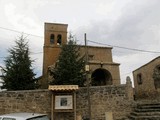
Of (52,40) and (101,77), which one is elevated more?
(52,40)

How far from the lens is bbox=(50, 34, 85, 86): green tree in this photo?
613 inches

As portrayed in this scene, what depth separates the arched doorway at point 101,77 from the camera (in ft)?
75.2

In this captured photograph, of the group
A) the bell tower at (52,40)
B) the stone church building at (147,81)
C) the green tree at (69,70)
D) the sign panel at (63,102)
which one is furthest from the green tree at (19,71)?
the stone church building at (147,81)

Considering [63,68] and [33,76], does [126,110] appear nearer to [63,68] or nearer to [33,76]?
[63,68]

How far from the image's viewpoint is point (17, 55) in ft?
57.6

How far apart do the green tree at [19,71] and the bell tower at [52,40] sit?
333 inches

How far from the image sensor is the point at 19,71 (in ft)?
54.0

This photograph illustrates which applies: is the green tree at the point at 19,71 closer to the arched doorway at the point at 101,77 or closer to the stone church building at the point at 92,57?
the stone church building at the point at 92,57

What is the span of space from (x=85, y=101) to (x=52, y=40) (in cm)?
1748

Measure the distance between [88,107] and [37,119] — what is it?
603 cm

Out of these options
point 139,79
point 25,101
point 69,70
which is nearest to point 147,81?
point 139,79

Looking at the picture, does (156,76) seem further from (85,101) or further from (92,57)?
(85,101)

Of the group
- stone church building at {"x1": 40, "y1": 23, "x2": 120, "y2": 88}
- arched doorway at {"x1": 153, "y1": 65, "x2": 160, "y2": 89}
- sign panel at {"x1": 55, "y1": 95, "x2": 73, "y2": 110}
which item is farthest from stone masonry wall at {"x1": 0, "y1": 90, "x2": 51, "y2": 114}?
arched doorway at {"x1": 153, "y1": 65, "x2": 160, "y2": 89}

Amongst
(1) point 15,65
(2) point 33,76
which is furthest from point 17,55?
(2) point 33,76
